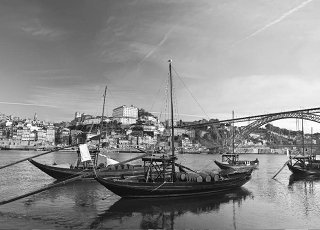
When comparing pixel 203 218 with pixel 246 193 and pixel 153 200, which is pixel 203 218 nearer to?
pixel 153 200

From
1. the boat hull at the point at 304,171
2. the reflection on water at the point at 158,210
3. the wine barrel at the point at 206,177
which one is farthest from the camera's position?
the boat hull at the point at 304,171

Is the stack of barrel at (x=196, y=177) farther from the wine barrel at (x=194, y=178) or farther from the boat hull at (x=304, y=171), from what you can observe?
the boat hull at (x=304, y=171)

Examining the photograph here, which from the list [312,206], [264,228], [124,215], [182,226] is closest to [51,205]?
[124,215]

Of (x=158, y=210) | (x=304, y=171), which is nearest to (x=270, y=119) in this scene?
(x=304, y=171)

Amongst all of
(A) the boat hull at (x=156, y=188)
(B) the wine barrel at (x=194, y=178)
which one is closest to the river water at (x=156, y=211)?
(A) the boat hull at (x=156, y=188)

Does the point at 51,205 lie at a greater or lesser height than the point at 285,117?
lesser

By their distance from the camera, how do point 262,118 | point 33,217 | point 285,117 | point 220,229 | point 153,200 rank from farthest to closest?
point 262,118, point 285,117, point 153,200, point 33,217, point 220,229

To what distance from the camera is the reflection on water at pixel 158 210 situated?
64.5 ft

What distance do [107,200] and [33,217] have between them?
7.02m

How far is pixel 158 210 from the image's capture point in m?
22.8

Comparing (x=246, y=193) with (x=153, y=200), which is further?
(x=246, y=193)

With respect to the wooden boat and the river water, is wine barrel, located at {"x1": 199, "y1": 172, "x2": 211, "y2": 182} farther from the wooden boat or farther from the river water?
the river water

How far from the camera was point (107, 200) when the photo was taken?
26031 millimetres

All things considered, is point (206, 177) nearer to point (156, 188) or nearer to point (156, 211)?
point (156, 188)
